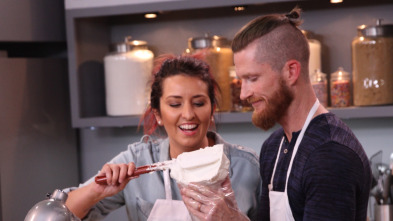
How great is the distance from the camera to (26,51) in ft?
9.70

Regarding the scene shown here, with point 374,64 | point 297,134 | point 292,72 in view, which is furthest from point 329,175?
point 374,64

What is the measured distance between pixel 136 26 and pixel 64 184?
2.76 ft

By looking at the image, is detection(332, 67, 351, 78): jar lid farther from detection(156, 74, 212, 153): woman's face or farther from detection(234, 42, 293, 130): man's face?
detection(234, 42, 293, 130): man's face

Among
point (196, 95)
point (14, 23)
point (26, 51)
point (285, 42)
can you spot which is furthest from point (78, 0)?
point (285, 42)

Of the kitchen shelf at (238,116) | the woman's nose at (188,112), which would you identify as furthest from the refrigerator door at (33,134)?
the woman's nose at (188,112)

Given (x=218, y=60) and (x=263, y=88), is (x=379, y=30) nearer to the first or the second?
(x=218, y=60)

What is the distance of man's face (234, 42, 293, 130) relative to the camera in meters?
1.65

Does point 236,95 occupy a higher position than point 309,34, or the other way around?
point 309,34

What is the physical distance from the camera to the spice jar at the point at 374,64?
90.0 inches

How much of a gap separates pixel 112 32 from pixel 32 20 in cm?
42

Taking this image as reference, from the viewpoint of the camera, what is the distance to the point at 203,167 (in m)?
1.61

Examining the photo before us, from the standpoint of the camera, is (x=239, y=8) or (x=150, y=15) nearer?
(x=239, y=8)

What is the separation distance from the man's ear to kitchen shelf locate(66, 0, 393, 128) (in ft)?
2.48

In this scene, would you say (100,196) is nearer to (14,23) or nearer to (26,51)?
(14,23)
